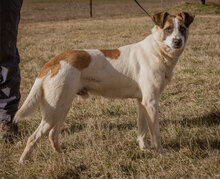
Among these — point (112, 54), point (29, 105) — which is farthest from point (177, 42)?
A: point (29, 105)

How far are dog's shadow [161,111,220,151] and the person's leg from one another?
2.10 m

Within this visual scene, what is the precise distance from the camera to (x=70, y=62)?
330cm

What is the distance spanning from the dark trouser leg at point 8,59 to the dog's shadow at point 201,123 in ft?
6.95

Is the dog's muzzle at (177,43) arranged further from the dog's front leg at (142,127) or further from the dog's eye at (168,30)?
the dog's front leg at (142,127)

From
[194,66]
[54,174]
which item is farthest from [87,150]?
[194,66]

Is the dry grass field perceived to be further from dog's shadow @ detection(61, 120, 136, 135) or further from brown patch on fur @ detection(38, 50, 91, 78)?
brown patch on fur @ detection(38, 50, 91, 78)

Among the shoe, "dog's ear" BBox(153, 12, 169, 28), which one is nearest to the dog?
"dog's ear" BBox(153, 12, 169, 28)

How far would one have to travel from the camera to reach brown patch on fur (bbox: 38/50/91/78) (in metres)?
3.29

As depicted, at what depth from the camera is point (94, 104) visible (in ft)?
16.7

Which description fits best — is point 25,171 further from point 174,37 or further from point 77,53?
point 174,37

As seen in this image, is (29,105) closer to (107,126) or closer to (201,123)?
(107,126)

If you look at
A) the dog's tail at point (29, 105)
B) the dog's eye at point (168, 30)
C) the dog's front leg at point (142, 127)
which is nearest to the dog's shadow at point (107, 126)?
the dog's front leg at point (142, 127)

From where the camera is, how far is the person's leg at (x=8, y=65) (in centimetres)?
365

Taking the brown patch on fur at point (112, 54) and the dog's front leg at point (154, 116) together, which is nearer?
the dog's front leg at point (154, 116)
